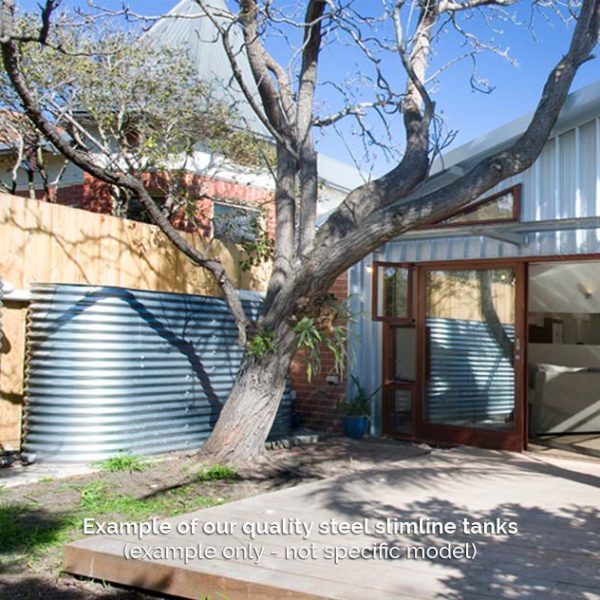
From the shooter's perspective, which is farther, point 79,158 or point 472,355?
point 472,355

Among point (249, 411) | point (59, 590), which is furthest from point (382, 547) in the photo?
point (249, 411)

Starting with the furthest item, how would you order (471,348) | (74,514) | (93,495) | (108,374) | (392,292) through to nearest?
(392,292) < (471,348) < (108,374) < (93,495) < (74,514)

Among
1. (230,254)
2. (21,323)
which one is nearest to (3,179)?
(230,254)

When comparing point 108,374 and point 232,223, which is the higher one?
point 232,223

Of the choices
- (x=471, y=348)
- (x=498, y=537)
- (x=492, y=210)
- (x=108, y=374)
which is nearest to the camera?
(x=498, y=537)

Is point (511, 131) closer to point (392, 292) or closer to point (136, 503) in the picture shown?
point (392, 292)

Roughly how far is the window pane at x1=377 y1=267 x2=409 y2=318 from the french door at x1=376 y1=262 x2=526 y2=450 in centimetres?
→ 4

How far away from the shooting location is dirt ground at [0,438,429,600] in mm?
4078

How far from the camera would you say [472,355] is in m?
9.02

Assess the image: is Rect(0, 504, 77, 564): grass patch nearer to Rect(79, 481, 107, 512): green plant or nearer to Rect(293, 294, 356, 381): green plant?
Rect(79, 481, 107, 512): green plant

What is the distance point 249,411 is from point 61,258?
2.26 meters

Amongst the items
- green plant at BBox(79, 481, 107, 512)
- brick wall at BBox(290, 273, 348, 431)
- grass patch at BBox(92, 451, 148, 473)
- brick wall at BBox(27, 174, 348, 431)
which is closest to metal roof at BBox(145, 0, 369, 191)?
brick wall at BBox(27, 174, 348, 431)

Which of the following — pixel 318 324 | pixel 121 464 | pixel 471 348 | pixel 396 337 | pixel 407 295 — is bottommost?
pixel 121 464

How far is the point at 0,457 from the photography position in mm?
6617
